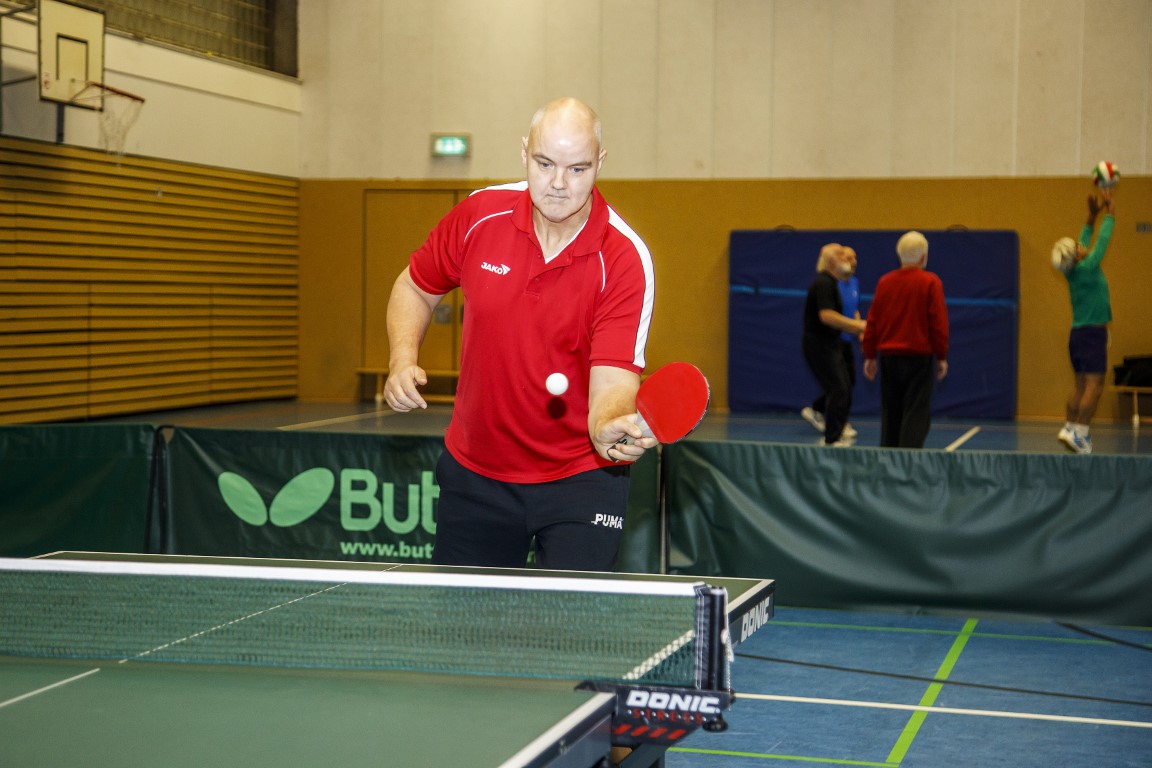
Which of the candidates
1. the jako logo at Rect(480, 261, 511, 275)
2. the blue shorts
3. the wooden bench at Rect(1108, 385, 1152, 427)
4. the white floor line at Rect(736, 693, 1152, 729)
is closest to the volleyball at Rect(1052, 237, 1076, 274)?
the blue shorts

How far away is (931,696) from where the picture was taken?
4.74m

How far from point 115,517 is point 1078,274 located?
6434 mm

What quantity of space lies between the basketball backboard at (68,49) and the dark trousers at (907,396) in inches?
319

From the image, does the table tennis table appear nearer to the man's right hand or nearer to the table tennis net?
the table tennis net

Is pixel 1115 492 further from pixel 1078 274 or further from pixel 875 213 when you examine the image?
pixel 875 213

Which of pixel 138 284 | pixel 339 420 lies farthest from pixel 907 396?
pixel 138 284

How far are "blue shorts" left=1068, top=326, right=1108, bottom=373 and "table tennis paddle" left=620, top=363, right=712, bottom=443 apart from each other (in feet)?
22.9

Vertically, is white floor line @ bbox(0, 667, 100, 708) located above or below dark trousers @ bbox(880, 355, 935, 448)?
below

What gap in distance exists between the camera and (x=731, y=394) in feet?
50.0

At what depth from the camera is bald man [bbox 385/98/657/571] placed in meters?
3.14

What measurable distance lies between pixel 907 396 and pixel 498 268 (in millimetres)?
5570

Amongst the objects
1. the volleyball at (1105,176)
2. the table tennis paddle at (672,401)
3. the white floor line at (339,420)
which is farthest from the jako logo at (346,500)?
the white floor line at (339,420)

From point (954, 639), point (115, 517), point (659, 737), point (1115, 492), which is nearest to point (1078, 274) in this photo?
point (1115, 492)

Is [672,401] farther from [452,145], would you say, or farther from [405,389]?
[452,145]
